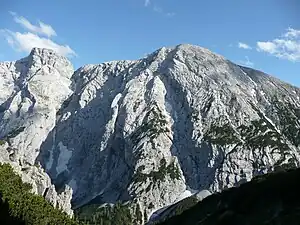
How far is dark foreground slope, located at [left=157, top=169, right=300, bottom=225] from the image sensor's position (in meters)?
78.9

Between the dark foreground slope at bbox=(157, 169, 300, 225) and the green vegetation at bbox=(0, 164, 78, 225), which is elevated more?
the green vegetation at bbox=(0, 164, 78, 225)

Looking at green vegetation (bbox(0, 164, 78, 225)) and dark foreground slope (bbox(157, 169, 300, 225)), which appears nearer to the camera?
dark foreground slope (bbox(157, 169, 300, 225))

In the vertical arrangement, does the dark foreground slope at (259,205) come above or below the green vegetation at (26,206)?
below

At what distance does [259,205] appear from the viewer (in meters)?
85.6

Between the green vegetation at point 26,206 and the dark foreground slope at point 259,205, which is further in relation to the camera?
the green vegetation at point 26,206

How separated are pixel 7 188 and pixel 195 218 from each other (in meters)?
105

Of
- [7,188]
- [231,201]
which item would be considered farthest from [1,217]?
[7,188]

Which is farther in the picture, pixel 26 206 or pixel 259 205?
pixel 26 206

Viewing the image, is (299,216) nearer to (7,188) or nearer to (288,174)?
(288,174)

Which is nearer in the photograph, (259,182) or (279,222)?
(279,222)

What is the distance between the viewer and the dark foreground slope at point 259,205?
78.9 m

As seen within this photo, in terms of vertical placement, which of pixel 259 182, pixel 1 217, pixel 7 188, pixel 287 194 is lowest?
pixel 287 194

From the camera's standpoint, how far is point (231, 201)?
9456cm

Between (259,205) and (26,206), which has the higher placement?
(26,206)
